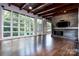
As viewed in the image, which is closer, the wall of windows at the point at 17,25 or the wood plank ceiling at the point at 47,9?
the wood plank ceiling at the point at 47,9

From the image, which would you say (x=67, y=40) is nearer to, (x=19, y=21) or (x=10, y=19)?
(x=19, y=21)

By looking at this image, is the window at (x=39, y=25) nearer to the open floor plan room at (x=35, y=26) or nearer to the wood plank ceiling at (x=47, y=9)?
the open floor plan room at (x=35, y=26)

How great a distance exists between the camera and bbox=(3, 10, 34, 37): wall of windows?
122 inches

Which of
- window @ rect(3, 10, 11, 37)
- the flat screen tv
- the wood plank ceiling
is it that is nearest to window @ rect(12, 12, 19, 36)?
window @ rect(3, 10, 11, 37)

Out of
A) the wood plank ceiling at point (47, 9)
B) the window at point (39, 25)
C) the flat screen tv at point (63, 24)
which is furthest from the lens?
the window at point (39, 25)

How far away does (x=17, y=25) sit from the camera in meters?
3.23

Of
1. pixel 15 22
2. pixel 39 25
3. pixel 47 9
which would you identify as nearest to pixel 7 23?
pixel 15 22

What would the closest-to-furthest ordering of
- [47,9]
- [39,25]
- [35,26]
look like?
[47,9] → [35,26] → [39,25]

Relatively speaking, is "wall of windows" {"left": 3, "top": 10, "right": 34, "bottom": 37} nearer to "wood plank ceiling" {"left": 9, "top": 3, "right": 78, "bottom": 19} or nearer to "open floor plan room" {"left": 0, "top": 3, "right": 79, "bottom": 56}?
"open floor plan room" {"left": 0, "top": 3, "right": 79, "bottom": 56}

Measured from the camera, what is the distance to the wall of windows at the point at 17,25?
3.09 m

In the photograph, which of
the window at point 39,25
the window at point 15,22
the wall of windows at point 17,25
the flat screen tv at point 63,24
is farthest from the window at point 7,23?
the flat screen tv at point 63,24

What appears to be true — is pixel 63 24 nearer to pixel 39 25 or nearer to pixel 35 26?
pixel 39 25

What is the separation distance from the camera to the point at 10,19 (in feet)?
9.93

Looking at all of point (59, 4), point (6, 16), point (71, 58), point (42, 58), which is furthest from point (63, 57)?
point (6, 16)
